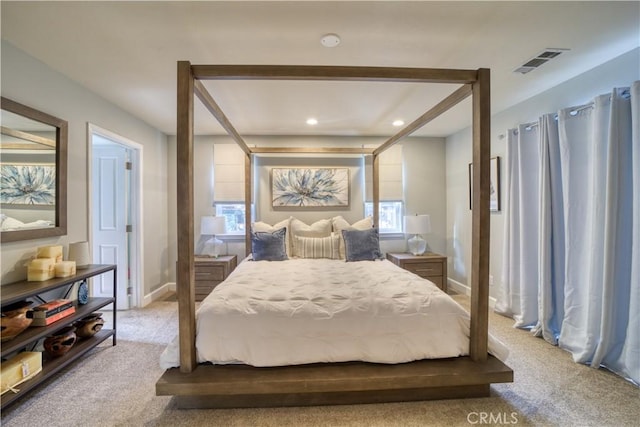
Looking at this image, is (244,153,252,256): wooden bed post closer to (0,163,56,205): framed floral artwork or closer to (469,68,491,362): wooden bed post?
(0,163,56,205): framed floral artwork

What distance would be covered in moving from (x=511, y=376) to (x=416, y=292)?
2.46 feet

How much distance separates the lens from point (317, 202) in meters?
4.59

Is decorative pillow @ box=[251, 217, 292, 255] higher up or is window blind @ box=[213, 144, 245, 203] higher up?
window blind @ box=[213, 144, 245, 203]

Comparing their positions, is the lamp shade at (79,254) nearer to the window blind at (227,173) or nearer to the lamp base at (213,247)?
the lamp base at (213,247)

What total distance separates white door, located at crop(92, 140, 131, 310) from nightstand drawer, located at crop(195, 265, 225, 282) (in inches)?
35.7

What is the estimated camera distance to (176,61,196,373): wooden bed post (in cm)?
178

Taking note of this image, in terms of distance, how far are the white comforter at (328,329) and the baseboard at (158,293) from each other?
238 centimetres

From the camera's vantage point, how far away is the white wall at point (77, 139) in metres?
2.12

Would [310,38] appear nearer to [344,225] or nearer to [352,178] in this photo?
[344,225]

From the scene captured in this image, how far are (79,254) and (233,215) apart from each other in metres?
2.25

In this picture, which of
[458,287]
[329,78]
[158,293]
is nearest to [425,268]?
[458,287]

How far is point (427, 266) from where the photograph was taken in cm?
407

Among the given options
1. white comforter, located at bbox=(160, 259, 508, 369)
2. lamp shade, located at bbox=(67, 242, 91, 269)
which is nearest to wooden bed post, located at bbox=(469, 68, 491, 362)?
white comforter, located at bbox=(160, 259, 508, 369)

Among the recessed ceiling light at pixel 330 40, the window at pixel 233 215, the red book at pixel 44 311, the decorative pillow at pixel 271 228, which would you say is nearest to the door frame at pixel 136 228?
the window at pixel 233 215
